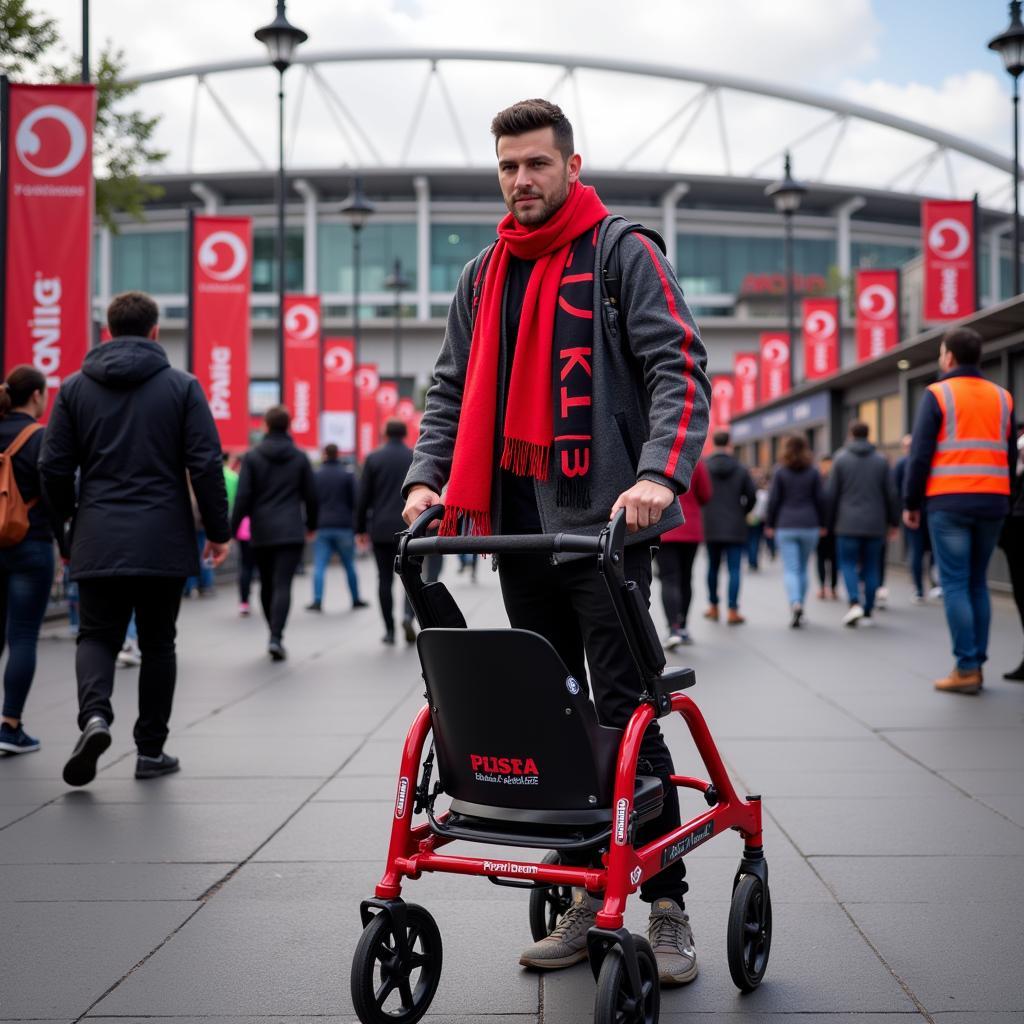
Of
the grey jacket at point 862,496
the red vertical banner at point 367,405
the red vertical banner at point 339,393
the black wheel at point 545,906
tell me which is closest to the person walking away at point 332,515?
the grey jacket at point 862,496

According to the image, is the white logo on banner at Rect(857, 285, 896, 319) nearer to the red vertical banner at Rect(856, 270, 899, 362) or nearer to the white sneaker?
the red vertical banner at Rect(856, 270, 899, 362)

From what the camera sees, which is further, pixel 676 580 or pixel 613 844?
pixel 676 580

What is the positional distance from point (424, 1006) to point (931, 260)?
22.6 metres

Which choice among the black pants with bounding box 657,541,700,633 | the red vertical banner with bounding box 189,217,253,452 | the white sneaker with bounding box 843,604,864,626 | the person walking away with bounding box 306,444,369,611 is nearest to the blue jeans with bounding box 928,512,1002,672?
the black pants with bounding box 657,541,700,633

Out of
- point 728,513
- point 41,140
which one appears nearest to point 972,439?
point 728,513

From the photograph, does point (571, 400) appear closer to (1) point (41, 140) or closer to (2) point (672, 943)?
(2) point (672, 943)

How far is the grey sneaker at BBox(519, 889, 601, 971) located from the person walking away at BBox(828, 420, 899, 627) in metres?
9.67

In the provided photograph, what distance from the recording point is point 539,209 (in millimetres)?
3059

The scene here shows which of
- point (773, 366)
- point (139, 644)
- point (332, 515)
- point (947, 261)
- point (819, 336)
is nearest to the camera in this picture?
point (139, 644)

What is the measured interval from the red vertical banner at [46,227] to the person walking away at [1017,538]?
24.1 ft

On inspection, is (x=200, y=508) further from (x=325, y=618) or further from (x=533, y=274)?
→ (x=325, y=618)

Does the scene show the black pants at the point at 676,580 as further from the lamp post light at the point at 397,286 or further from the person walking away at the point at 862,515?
the lamp post light at the point at 397,286

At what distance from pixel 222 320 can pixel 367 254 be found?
173 ft

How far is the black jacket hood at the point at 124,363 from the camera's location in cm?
548
